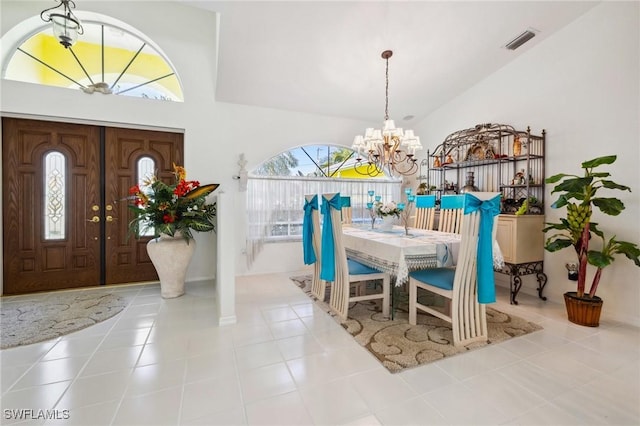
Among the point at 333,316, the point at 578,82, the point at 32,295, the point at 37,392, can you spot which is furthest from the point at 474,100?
the point at 32,295

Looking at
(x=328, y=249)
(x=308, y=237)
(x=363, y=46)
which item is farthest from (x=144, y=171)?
(x=363, y=46)

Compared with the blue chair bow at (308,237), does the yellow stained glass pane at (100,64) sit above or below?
above

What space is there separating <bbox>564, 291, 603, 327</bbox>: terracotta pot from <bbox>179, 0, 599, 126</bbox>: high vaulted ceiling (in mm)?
2976

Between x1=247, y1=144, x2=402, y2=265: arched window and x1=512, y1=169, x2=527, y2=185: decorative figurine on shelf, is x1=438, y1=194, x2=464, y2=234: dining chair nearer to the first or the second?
x1=512, y1=169, x2=527, y2=185: decorative figurine on shelf

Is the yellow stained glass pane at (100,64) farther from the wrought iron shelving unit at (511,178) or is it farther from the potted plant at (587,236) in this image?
the potted plant at (587,236)

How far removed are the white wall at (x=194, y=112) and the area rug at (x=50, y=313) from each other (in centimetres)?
112

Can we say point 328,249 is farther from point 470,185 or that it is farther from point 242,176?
point 470,185

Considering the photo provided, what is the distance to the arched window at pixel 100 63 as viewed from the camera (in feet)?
10.9

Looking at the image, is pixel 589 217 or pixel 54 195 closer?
pixel 589 217

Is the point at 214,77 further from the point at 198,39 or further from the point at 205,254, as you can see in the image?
the point at 205,254

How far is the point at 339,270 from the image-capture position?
112 inches

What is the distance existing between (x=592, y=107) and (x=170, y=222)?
4887 mm

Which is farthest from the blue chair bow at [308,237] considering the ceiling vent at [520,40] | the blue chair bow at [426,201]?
the ceiling vent at [520,40]

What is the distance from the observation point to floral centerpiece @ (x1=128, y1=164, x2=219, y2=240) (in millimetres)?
3283
